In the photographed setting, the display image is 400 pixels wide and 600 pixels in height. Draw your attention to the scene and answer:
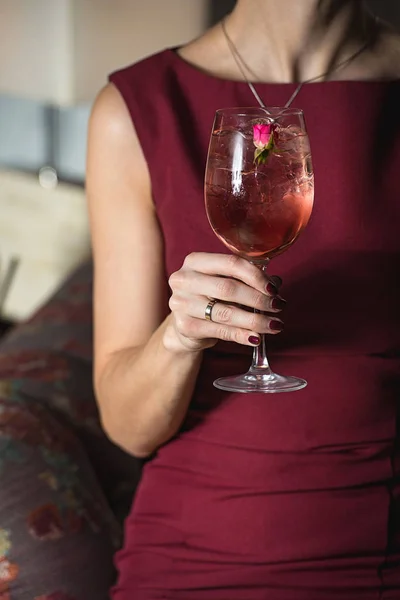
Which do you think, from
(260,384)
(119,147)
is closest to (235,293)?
(260,384)

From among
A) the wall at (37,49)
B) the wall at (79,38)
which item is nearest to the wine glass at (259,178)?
the wall at (79,38)

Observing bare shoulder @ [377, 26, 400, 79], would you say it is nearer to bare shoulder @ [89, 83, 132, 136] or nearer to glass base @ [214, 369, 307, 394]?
bare shoulder @ [89, 83, 132, 136]

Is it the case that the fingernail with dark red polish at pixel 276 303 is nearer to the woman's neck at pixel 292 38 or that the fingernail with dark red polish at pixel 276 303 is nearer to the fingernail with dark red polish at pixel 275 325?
the fingernail with dark red polish at pixel 275 325

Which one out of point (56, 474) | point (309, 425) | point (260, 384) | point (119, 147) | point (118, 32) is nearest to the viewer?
point (260, 384)

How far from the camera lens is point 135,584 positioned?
4.18 ft

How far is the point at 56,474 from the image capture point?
150 cm

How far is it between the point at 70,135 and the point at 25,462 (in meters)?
1.61

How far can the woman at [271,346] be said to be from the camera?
3.95 ft

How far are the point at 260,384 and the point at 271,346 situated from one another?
0.24 meters

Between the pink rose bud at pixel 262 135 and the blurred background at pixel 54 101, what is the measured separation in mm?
1458

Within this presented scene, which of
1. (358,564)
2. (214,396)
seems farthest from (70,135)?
(358,564)

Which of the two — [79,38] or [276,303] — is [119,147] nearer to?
[276,303]

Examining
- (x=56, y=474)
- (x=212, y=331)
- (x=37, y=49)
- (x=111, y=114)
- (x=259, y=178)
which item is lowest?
(x=56, y=474)

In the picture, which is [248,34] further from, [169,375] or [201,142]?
[169,375]
